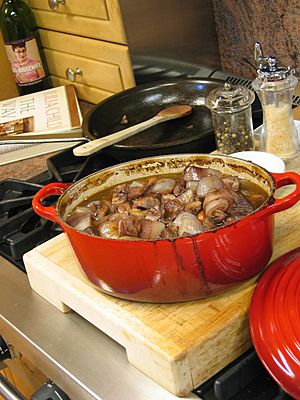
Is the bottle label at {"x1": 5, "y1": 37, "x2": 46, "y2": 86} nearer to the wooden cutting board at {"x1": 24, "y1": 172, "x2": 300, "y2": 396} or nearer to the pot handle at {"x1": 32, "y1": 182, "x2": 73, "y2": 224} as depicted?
the pot handle at {"x1": 32, "y1": 182, "x2": 73, "y2": 224}

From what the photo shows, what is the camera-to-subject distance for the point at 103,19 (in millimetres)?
1662

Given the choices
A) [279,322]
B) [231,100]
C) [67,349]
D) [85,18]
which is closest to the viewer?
[279,322]

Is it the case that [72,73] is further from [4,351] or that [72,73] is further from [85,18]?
[4,351]

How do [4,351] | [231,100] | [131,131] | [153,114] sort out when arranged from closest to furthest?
[4,351] → [231,100] → [131,131] → [153,114]

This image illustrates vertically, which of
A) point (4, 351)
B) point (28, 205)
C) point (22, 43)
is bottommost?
point (4, 351)

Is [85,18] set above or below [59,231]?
above

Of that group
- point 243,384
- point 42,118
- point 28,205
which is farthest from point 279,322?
point 42,118

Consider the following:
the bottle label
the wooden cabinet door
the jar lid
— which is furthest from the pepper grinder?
the bottle label

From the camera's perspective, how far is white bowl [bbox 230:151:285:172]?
3.52ft

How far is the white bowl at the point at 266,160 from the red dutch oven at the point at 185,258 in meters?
0.20

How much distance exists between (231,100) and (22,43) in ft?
2.83

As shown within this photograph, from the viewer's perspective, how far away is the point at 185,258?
77cm

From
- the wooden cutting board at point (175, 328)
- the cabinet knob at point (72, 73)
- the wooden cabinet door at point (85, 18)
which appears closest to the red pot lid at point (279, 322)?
the wooden cutting board at point (175, 328)

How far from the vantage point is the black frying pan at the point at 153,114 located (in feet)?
4.46
